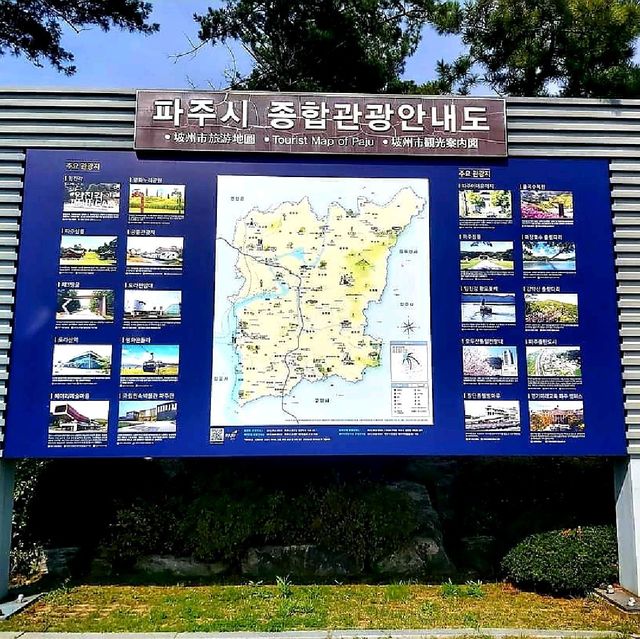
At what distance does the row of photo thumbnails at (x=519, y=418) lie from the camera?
7.34 metres

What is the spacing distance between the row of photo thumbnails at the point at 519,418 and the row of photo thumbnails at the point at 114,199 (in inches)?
160

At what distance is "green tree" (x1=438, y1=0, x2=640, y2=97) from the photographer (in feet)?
39.9

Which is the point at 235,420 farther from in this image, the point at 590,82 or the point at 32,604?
the point at 590,82

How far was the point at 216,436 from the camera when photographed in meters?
7.18

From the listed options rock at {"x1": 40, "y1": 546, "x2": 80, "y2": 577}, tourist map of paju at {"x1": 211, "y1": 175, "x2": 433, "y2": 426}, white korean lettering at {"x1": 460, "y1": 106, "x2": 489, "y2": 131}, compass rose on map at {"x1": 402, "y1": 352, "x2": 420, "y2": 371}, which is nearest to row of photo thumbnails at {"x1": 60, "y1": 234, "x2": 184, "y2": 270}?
tourist map of paju at {"x1": 211, "y1": 175, "x2": 433, "y2": 426}

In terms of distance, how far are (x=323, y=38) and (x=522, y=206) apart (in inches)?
298

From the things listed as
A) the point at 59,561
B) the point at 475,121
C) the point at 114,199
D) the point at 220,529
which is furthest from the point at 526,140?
the point at 59,561

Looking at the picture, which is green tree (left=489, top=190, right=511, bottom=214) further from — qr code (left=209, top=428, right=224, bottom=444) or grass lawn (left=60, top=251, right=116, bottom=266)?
grass lawn (left=60, top=251, right=116, bottom=266)

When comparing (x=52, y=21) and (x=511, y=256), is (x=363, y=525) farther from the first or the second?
(x=52, y=21)

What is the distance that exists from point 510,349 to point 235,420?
3.22 meters

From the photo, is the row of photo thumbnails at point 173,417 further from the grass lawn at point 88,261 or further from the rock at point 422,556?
the rock at point 422,556

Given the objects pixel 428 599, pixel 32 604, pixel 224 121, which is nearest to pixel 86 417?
pixel 32 604

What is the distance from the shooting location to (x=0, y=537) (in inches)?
281

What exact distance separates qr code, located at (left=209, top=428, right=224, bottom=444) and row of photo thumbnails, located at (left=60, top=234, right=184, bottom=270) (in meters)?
1.88
